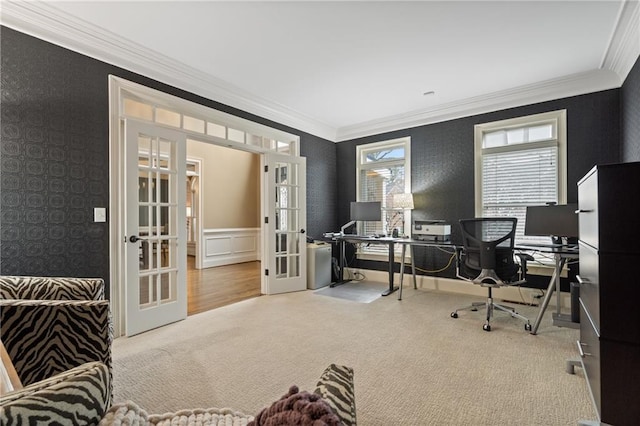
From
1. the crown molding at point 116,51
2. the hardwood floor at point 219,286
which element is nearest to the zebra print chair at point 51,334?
the hardwood floor at point 219,286

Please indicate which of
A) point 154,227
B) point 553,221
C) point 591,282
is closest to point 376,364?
point 591,282

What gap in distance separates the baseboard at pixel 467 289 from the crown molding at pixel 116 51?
321cm

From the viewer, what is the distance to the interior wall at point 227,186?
6590mm

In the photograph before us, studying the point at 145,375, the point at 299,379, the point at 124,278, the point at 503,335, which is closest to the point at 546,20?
the point at 503,335

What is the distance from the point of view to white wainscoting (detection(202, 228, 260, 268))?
6508mm

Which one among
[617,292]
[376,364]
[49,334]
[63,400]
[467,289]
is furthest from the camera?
[467,289]

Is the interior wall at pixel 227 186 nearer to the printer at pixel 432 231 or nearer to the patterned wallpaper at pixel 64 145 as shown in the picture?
the patterned wallpaper at pixel 64 145

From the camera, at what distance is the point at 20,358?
148 cm

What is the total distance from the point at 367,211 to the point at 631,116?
3.09 meters

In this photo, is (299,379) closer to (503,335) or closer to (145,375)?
(145,375)

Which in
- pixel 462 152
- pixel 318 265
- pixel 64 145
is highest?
pixel 462 152

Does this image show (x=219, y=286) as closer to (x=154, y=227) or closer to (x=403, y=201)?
(x=154, y=227)

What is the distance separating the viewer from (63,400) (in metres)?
0.53

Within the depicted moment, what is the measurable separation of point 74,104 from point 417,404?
3436 mm
